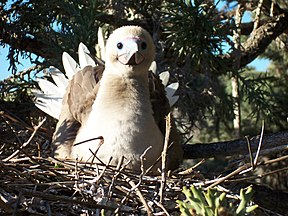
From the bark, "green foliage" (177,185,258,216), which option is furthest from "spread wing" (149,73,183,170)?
"green foliage" (177,185,258,216)

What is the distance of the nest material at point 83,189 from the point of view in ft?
6.01

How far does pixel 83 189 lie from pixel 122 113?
0.80m

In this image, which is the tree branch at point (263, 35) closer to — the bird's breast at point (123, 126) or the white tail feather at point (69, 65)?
the white tail feather at point (69, 65)

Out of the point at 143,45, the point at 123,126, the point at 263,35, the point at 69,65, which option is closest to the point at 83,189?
the point at 123,126

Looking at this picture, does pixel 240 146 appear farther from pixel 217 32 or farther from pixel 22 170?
pixel 22 170

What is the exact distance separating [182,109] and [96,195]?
188cm

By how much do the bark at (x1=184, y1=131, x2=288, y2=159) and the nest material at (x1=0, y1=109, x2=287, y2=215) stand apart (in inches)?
23.8

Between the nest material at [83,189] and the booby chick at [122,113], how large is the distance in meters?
0.34

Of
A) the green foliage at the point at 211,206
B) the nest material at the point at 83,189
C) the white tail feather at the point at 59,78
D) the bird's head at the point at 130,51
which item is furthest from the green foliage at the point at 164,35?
the green foliage at the point at 211,206

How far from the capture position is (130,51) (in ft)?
9.38

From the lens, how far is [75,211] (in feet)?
6.23

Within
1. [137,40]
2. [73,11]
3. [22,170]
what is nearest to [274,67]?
[73,11]

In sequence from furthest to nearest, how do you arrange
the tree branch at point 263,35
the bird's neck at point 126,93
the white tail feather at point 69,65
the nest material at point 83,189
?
the tree branch at point 263,35 → the white tail feather at point 69,65 → the bird's neck at point 126,93 → the nest material at point 83,189

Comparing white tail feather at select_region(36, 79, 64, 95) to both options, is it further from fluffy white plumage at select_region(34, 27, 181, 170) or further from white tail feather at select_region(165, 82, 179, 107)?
white tail feather at select_region(165, 82, 179, 107)
